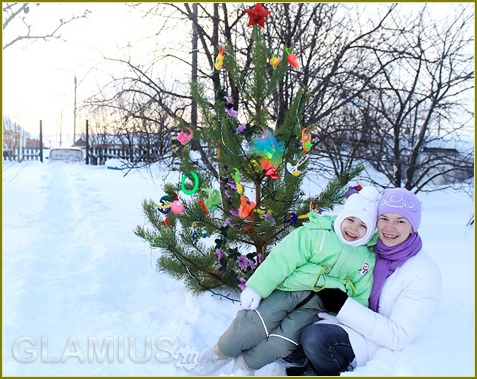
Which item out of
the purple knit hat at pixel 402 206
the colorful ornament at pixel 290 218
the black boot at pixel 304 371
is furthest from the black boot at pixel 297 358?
the colorful ornament at pixel 290 218

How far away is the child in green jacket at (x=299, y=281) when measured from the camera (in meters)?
2.68

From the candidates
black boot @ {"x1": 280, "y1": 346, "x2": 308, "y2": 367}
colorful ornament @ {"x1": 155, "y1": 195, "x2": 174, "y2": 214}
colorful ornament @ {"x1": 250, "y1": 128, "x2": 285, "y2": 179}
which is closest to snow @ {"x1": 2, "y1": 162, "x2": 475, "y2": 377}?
black boot @ {"x1": 280, "y1": 346, "x2": 308, "y2": 367}

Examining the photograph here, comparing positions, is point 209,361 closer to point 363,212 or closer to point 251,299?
point 251,299

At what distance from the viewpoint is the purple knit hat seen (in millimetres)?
2594

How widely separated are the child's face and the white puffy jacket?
0.95ft

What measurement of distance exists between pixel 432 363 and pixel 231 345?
1077mm

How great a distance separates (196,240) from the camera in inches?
153

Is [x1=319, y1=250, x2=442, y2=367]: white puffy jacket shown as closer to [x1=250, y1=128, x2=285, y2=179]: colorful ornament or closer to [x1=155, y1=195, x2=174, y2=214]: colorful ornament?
[x1=250, y1=128, x2=285, y2=179]: colorful ornament

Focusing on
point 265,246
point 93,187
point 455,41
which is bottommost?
point 93,187

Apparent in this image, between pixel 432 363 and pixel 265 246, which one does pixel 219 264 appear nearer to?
pixel 265 246

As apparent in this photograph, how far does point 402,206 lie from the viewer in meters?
2.60

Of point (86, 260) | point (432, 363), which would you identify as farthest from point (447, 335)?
point (86, 260)

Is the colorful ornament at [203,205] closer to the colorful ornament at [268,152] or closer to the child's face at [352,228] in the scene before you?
the colorful ornament at [268,152]

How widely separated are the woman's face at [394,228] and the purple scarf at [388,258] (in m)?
0.03
